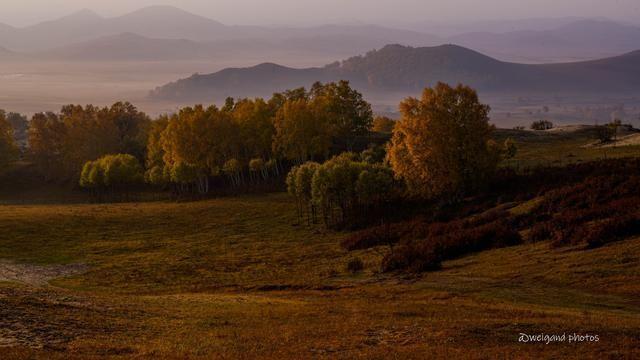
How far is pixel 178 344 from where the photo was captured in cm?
2903

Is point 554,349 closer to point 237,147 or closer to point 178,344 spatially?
point 178,344

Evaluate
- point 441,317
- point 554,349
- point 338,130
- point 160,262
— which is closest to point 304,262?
point 160,262

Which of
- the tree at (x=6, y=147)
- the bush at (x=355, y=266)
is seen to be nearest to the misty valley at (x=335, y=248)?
the bush at (x=355, y=266)

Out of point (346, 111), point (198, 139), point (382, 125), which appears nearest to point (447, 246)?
point (198, 139)

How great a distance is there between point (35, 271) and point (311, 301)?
3116 cm

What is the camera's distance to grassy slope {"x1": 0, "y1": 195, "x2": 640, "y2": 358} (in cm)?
2786

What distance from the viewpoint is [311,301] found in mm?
41000

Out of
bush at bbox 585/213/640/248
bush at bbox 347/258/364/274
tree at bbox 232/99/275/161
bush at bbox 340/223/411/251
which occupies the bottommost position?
bush at bbox 347/258/364/274

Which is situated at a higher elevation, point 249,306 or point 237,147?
point 237,147

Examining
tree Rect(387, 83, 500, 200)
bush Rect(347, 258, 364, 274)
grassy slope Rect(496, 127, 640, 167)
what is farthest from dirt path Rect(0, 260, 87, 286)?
grassy slope Rect(496, 127, 640, 167)

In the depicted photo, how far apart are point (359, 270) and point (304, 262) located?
24.9ft

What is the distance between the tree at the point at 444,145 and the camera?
75.2 m

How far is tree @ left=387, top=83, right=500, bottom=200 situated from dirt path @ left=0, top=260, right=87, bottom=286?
40.9 metres

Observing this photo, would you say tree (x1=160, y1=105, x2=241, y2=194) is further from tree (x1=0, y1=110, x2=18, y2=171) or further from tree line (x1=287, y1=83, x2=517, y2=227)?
tree (x1=0, y1=110, x2=18, y2=171)
